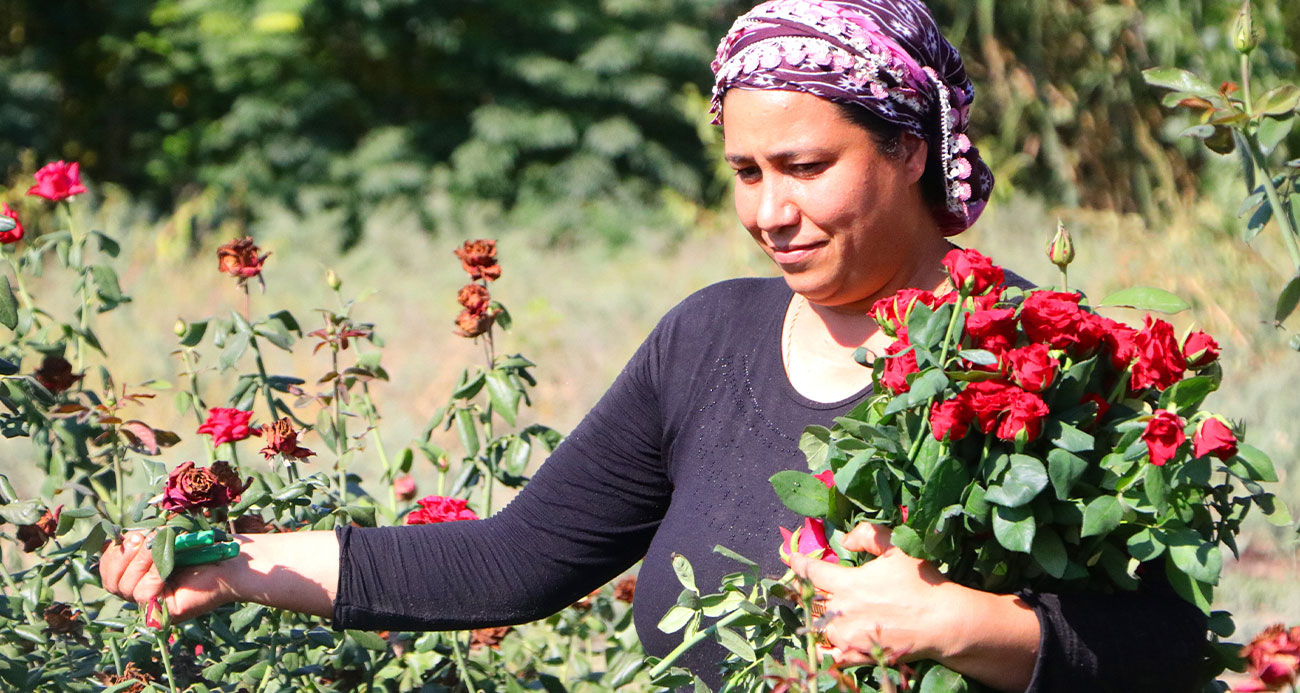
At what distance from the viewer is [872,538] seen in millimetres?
1131

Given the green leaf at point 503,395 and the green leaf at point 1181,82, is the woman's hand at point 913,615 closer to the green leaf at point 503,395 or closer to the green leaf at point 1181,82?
the green leaf at point 1181,82

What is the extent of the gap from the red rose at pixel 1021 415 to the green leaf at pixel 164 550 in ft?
2.61

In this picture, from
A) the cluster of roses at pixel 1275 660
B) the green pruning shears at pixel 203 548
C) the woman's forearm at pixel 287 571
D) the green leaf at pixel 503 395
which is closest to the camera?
the cluster of roses at pixel 1275 660

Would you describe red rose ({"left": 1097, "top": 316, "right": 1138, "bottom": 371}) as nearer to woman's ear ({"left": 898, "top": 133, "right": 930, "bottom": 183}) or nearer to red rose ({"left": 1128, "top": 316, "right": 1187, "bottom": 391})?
red rose ({"left": 1128, "top": 316, "right": 1187, "bottom": 391})

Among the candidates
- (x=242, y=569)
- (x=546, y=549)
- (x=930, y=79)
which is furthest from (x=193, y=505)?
(x=930, y=79)

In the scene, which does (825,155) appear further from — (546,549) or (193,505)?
→ (193,505)

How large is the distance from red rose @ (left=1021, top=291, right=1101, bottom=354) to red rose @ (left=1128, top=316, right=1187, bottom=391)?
4cm

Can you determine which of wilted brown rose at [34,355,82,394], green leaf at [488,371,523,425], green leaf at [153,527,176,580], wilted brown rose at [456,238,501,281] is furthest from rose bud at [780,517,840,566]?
wilted brown rose at [34,355,82,394]

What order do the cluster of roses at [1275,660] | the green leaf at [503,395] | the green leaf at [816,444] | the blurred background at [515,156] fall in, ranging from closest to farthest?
the cluster of roses at [1275,660] → the green leaf at [816,444] → the green leaf at [503,395] → the blurred background at [515,156]

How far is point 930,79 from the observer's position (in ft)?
4.91

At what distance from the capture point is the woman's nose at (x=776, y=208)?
1.45m

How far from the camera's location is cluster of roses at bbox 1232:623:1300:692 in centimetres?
94

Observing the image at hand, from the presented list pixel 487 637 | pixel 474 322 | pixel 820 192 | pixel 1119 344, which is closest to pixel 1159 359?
pixel 1119 344

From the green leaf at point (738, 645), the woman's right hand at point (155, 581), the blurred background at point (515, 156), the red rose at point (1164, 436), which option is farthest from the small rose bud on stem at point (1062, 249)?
the blurred background at point (515, 156)
